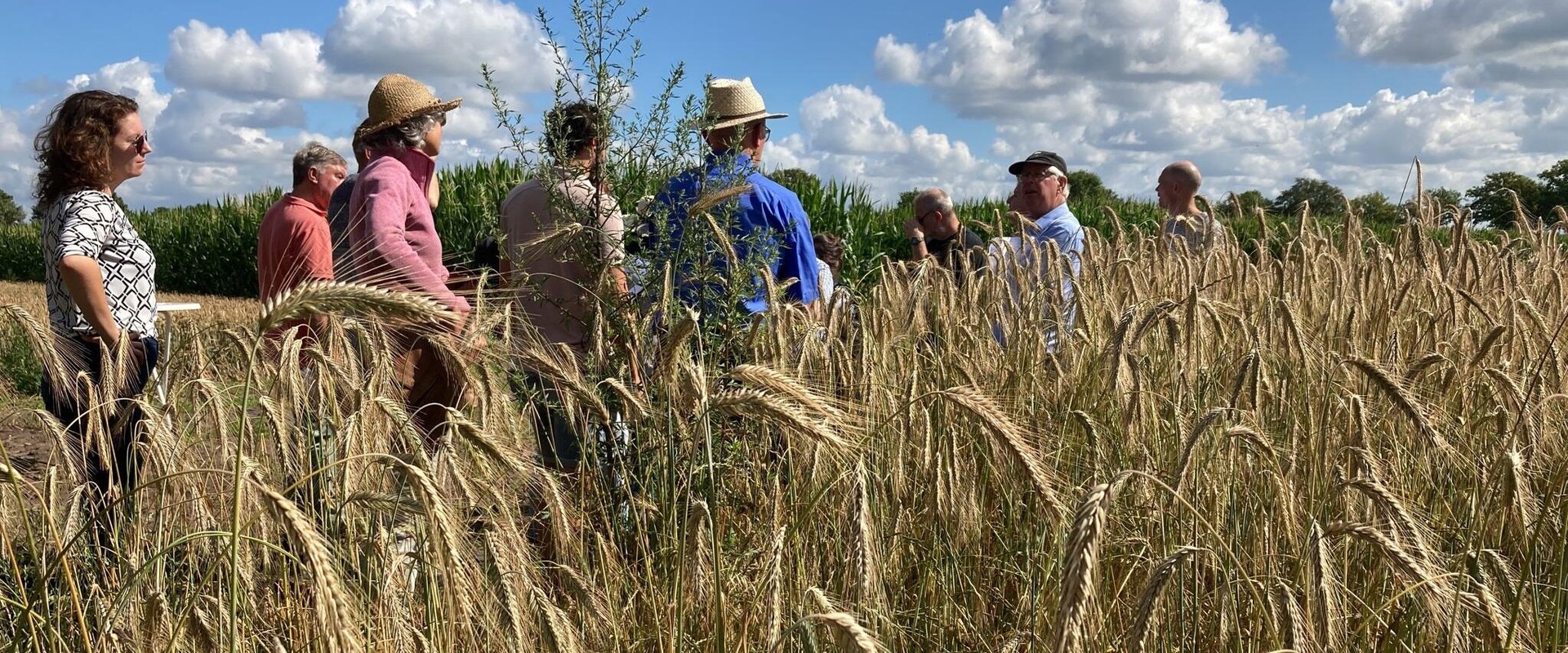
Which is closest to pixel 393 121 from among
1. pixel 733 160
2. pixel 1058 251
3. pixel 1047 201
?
pixel 733 160

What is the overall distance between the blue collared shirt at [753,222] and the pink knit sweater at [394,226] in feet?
2.19

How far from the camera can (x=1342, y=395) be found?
280cm

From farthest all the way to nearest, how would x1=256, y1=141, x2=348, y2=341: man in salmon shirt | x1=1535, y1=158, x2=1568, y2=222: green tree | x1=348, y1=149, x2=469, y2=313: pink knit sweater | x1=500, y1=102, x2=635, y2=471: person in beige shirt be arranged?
1. x1=1535, y1=158, x2=1568, y2=222: green tree
2. x1=256, y1=141, x2=348, y2=341: man in salmon shirt
3. x1=348, y1=149, x2=469, y2=313: pink knit sweater
4. x1=500, y1=102, x2=635, y2=471: person in beige shirt

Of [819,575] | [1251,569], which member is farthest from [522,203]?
[1251,569]

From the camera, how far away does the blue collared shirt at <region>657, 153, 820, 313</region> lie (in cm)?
334

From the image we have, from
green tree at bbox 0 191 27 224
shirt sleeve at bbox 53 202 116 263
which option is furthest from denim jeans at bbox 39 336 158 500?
green tree at bbox 0 191 27 224

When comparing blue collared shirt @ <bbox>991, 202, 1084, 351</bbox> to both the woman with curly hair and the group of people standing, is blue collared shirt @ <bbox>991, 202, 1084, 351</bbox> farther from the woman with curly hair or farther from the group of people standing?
the woman with curly hair

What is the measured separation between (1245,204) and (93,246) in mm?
15398

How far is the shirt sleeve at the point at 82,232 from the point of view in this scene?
331 centimetres

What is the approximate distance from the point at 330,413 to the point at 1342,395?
233 centimetres

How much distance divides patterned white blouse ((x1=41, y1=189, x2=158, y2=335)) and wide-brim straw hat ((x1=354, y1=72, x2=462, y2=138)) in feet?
2.58

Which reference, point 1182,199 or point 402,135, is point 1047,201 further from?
point 402,135

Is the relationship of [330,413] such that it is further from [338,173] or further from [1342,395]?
[1342,395]

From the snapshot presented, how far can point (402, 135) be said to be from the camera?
13.0 ft
